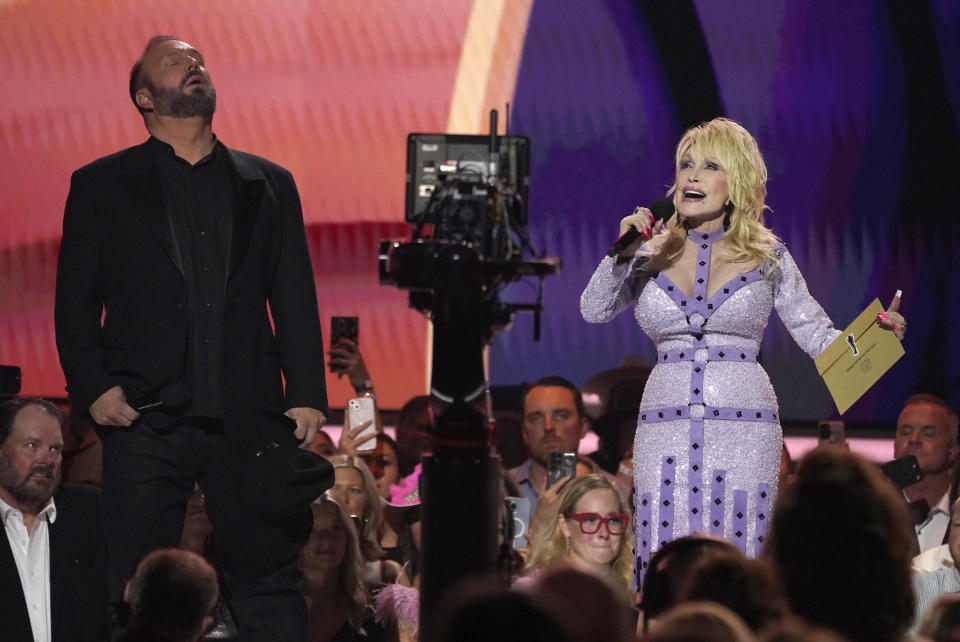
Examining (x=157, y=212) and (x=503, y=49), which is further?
(x=503, y=49)

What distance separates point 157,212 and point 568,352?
3712 millimetres

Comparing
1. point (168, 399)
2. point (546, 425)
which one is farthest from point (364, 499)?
→ point (168, 399)

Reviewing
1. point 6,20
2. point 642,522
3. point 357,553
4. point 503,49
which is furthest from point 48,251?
point 642,522

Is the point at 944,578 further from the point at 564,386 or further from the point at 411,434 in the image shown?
the point at 411,434

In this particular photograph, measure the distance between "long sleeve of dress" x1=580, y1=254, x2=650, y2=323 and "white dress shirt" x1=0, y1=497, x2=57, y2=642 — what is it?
6.32 feet

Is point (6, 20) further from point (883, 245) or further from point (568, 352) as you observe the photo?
point (883, 245)

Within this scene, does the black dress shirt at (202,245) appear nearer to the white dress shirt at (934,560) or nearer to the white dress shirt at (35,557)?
the white dress shirt at (35,557)

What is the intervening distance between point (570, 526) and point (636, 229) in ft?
5.05

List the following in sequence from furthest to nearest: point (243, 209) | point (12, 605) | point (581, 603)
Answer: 1. point (12, 605)
2. point (243, 209)
3. point (581, 603)

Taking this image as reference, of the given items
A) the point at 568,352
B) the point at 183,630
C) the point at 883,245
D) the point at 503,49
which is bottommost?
the point at 183,630

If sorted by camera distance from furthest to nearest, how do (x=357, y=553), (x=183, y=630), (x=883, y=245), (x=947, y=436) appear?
(x=883, y=245)
(x=947, y=436)
(x=357, y=553)
(x=183, y=630)

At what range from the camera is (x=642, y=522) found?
394 centimetres

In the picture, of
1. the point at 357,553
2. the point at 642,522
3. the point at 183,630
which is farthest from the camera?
the point at 357,553

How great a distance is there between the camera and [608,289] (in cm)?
391
